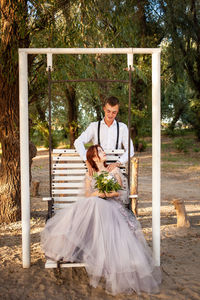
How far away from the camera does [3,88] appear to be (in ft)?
17.3

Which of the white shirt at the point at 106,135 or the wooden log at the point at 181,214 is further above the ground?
the white shirt at the point at 106,135

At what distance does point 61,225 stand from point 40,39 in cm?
370

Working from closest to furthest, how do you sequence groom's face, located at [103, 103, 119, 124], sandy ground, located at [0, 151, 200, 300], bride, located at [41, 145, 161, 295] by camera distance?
bride, located at [41, 145, 161, 295], sandy ground, located at [0, 151, 200, 300], groom's face, located at [103, 103, 119, 124]

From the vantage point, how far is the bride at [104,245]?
2.99 metres

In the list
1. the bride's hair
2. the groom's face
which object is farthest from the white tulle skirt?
the groom's face

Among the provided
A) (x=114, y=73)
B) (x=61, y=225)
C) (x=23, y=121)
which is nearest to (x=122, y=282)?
(x=61, y=225)

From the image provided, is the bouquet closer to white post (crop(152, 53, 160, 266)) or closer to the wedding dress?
the wedding dress

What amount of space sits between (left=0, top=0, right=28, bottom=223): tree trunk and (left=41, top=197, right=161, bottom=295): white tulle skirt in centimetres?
226

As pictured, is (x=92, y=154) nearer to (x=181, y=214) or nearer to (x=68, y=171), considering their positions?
(x=68, y=171)

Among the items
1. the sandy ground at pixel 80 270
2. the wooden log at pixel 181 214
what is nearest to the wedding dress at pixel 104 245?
the sandy ground at pixel 80 270

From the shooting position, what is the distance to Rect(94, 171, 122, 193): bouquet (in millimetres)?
3523

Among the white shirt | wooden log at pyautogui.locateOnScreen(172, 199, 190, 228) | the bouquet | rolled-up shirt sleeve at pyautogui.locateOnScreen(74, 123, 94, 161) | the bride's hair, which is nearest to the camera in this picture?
the bouquet

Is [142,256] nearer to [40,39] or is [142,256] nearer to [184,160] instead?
[40,39]

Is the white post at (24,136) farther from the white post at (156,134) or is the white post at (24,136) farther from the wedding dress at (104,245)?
the white post at (156,134)
